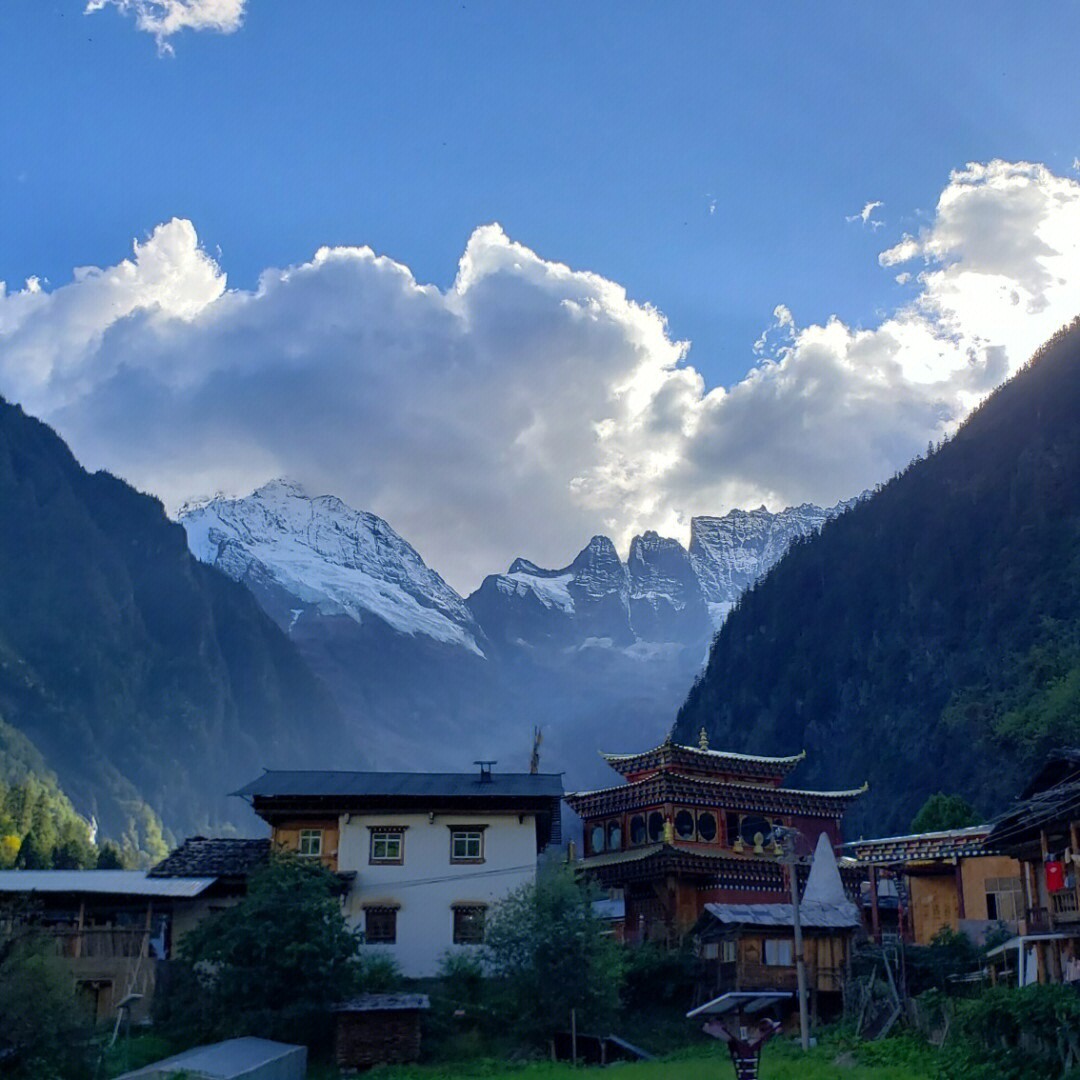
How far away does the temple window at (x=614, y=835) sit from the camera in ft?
194

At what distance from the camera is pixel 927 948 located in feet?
143

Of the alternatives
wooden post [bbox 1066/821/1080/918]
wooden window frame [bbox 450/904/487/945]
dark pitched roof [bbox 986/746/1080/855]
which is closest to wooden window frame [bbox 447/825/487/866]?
wooden window frame [bbox 450/904/487/945]

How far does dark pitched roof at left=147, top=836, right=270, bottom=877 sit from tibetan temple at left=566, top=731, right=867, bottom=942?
15786 mm

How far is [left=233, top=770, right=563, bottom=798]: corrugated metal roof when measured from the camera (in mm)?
48812

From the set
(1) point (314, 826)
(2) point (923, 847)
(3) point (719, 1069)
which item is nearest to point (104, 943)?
(1) point (314, 826)

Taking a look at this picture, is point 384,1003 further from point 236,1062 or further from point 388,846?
point 388,846

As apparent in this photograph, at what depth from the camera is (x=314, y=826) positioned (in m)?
49.2

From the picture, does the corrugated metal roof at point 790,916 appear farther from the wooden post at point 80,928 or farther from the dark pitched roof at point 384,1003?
the wooden post at point 80,928

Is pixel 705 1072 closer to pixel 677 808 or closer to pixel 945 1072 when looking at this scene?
pixel 945 1072

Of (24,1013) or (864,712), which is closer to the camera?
(24,1013)

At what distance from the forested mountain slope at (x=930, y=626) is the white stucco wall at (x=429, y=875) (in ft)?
179

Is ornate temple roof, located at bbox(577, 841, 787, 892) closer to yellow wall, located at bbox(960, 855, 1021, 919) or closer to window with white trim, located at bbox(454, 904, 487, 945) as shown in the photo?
yellow wall, located at bbox(960, 855, 1021, 919)

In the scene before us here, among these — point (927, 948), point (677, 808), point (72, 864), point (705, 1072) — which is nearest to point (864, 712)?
point (72, 864)

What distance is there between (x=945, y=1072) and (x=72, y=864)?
81273mm
